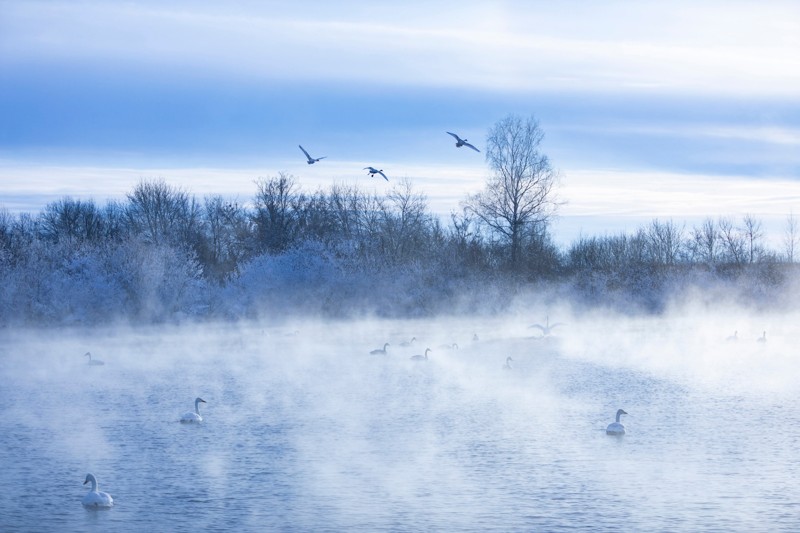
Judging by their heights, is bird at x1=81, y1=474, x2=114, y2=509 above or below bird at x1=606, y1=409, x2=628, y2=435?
below

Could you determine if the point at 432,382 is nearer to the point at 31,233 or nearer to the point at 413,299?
the point at 413,299

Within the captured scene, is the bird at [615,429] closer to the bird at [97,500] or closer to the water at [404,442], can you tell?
the water at [404,442]

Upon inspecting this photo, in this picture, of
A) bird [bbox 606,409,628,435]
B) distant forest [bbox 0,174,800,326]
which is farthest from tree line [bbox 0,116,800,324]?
bird [bbox 606,409,628,435]

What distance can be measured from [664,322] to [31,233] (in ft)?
154

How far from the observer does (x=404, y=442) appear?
18859 millimetres

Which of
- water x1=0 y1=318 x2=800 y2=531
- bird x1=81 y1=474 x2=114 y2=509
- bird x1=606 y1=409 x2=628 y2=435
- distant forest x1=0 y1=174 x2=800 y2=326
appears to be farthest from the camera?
distant forest x1=0 y1=174 x2=800 y2=326

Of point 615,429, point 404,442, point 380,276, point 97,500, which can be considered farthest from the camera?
point 380,276

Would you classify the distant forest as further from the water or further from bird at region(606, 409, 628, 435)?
bird at region(606, 409, 628, 435)

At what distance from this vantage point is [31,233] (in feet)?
239

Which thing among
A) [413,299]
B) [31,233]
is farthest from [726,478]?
[31,233]

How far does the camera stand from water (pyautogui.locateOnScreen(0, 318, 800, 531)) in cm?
1398

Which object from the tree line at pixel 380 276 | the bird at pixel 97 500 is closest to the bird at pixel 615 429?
the bird at pixel 97 500

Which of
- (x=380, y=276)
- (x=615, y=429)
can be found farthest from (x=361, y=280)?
(x=615, y=429)

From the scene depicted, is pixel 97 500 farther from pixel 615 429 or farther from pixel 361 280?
pixel 361 280
